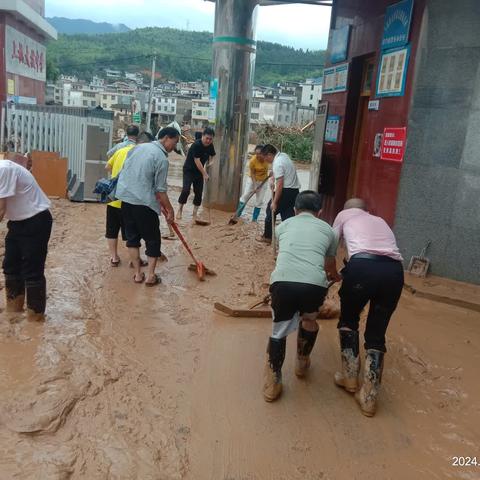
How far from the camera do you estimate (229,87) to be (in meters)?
9.88

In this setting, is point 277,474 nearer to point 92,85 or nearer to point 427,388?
point 427,388

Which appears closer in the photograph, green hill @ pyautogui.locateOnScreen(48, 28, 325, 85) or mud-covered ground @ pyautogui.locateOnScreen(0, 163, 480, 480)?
mud-covered ground @ pyautogui.locateOnScreen(0, 163, 480, 480)

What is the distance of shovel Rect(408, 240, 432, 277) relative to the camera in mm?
5809

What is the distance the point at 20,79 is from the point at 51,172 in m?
5.73

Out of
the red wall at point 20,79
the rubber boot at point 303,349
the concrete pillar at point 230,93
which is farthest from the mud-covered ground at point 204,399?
the red wall at point 20,79

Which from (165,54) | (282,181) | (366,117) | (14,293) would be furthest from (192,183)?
(165,54)

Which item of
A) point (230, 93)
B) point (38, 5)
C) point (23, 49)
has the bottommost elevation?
point (230, 93)

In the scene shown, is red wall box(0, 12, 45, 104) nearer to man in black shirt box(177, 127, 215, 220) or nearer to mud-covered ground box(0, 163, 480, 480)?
man in black shirt box(177, 127, 215, 220)

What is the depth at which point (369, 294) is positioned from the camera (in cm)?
343

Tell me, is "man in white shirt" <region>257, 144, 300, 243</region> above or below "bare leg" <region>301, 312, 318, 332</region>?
above

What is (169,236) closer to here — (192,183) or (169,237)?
(169,237)

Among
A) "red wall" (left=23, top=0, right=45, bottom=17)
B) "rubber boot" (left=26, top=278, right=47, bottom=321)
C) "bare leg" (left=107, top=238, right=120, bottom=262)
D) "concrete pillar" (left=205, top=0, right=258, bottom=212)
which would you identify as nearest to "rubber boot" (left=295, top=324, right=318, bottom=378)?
"rubber boot" (left=26, top=278, right=47, bottom=321)

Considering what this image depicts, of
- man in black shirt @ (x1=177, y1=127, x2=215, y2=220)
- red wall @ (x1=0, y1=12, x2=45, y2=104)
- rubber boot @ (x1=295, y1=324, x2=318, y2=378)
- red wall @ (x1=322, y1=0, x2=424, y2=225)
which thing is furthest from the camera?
red wall @ (x1=0, y1=12, x2=45, y2=104)

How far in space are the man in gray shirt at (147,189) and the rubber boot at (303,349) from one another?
239cm
